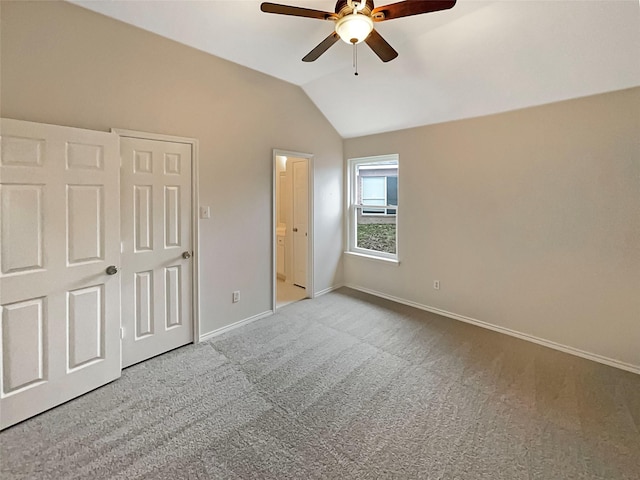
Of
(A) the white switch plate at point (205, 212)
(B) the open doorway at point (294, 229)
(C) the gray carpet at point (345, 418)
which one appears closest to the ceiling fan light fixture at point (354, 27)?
(A) the white switch plate at point (205, 212)

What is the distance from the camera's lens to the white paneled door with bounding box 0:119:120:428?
6.43 feet

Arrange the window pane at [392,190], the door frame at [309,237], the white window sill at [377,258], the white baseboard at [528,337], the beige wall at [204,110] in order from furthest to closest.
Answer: the window pane at [392,190], the white window sill at [377,258], the door frame at [309,237], the white baseboard at [528,337], the beige wall at [204,110]

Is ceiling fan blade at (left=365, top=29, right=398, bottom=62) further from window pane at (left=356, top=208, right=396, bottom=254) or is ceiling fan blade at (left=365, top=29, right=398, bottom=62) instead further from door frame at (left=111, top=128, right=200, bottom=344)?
window pane at (left=356, top=208, right=396, bottom=254)

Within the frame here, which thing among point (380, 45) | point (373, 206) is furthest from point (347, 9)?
point (373, 206)

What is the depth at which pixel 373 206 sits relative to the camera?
474cm

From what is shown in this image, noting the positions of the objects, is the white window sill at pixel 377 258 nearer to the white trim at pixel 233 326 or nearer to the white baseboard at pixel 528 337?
the white baseboard at pixel 528 337

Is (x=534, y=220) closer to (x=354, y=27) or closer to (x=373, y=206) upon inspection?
(x=373, y=206)

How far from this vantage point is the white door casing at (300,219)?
4.60 metres

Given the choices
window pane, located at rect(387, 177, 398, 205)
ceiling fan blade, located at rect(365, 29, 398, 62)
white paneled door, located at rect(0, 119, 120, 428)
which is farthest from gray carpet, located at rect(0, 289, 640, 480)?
ceiling fan blade, located at rect(365, 29, 398, 62)

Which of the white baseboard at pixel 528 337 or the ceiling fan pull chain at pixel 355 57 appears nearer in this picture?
the white baseboard at pixel 528 337

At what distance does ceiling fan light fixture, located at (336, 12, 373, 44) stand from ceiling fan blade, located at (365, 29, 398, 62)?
0.07 metres

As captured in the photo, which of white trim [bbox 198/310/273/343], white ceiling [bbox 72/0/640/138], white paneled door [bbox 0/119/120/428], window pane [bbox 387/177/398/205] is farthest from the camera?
window pane [bbox 387/177/398/205]

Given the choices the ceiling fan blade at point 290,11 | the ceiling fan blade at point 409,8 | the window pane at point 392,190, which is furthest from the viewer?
the window pane at point 392,190

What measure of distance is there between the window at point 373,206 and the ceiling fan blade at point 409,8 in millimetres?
2576
